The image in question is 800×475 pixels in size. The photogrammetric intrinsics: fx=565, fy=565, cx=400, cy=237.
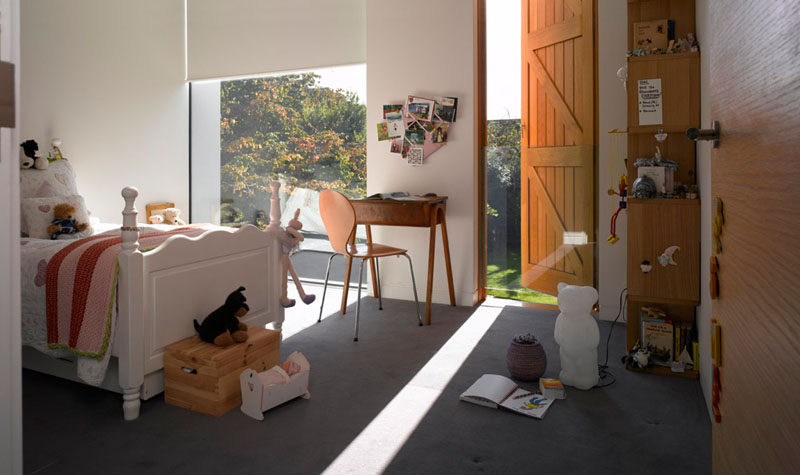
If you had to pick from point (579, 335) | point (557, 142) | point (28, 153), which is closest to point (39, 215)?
point (28, 153)

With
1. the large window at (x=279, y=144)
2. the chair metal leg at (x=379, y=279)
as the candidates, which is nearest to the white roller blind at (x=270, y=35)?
the large window at (x=279, y=144)

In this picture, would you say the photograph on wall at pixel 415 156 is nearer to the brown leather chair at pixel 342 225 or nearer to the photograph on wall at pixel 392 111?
the photograph on wall at pixel 392 111

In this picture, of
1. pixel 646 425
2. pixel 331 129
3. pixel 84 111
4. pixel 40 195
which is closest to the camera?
pixel 646 425

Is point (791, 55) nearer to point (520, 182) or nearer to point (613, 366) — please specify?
point (613, 366)

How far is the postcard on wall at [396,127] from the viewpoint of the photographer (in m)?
4.21

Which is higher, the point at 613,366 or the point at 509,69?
the point at 509,69

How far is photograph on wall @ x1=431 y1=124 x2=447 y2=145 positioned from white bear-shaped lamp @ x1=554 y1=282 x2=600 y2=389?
73.7 inches

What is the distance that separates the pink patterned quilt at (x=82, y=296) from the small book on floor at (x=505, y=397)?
1462mm

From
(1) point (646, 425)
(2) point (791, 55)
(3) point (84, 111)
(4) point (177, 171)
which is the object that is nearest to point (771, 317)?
(2) point (791, 55)

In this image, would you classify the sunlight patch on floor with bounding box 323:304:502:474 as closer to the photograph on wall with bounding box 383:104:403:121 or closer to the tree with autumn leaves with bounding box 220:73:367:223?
the photograph on wall with bounding box 383:104:403:121

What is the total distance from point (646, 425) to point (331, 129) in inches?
132

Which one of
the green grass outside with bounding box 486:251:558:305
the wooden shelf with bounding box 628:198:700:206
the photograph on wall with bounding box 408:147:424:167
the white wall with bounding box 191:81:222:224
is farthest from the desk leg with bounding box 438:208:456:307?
the white wall with bounding box 191:81:222:224

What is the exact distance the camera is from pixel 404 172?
13.9 feet

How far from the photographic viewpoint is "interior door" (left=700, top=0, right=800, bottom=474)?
1.89ft
